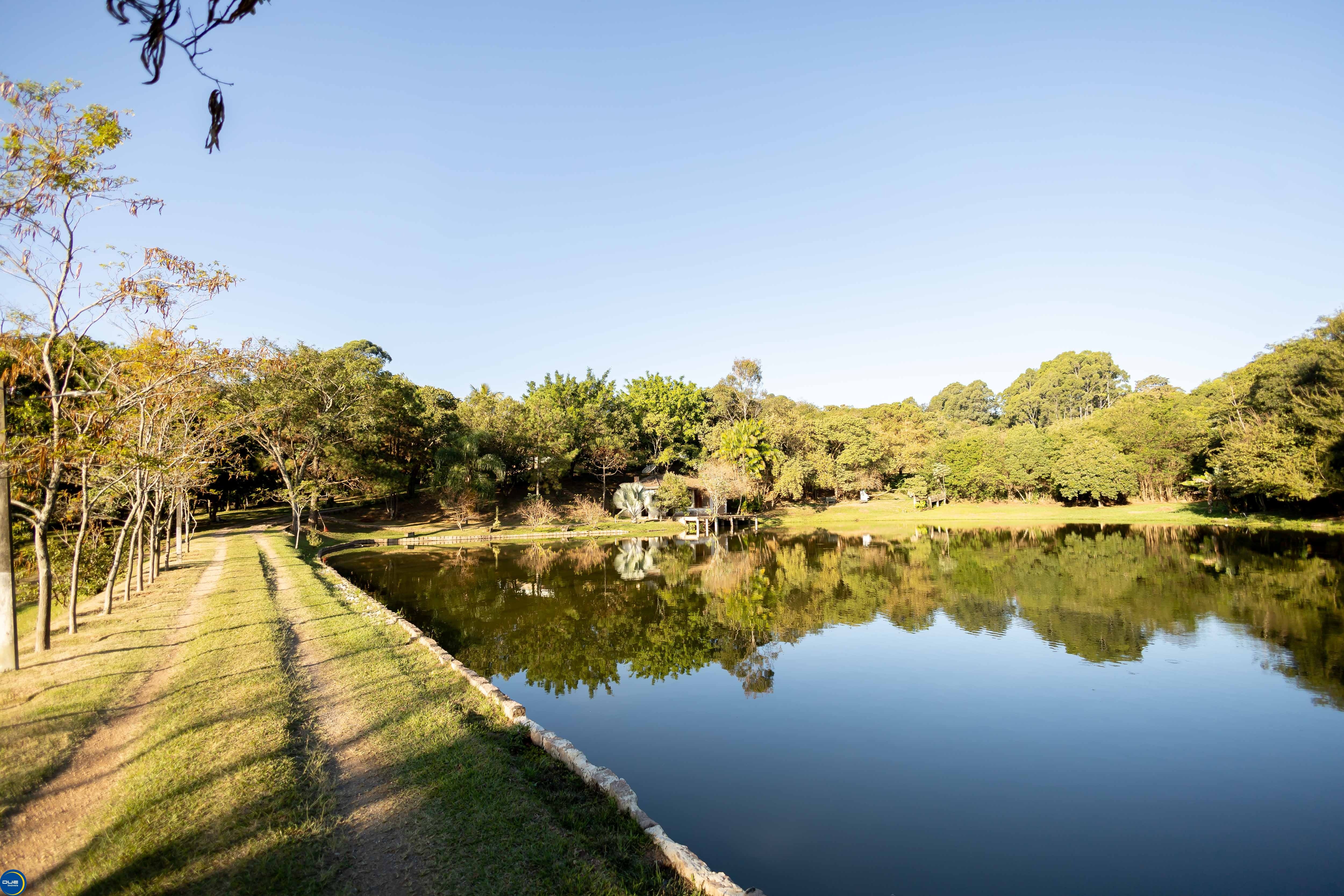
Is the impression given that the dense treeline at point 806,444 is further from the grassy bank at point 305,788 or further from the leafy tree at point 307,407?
the grassy bank at point 305,788

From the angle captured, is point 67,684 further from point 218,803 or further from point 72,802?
point 218,803

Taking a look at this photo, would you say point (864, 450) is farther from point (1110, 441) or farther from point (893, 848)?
point (893, 848)

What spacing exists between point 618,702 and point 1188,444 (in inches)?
1926

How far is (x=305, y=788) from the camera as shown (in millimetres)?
5230

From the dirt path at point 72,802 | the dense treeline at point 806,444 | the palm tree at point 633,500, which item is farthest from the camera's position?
the palm tree at point 633,500

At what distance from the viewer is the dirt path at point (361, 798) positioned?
4.11m

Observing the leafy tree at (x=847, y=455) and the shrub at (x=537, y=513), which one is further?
the leafy tree at (x=847, y=455)

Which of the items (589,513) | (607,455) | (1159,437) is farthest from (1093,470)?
(589,513)

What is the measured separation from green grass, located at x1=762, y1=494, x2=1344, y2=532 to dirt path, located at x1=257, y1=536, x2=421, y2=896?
1372 inches

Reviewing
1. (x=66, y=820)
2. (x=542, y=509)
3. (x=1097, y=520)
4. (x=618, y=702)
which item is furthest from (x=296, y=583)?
(x=1097, y=520)

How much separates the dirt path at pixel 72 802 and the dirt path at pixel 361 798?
1642 mm

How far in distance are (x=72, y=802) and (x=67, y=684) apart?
371cm

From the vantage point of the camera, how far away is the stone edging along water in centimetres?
434

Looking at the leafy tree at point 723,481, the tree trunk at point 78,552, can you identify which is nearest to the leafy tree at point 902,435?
the leafy tree at point 723,481
